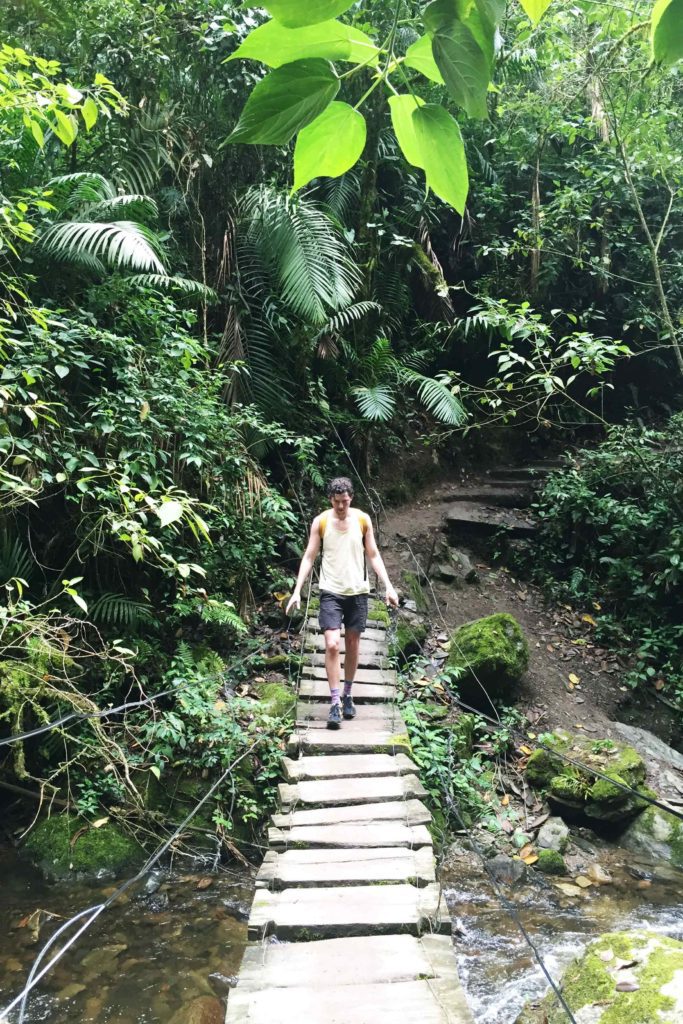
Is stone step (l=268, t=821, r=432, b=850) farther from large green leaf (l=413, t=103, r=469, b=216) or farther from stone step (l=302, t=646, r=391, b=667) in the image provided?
large green leaf (l=413, t=103, r=469, b=216)

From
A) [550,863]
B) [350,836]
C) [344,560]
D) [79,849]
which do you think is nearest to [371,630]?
[344,560]

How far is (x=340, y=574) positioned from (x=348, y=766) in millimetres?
1089

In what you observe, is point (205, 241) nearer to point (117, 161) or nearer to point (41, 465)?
point (117, 161)

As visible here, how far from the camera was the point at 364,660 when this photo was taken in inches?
191

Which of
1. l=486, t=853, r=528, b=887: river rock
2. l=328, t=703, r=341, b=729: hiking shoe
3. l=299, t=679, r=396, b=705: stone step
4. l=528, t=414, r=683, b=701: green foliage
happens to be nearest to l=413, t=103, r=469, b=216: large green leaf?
l=328, t=703, r=341, b=729: hiking shoe

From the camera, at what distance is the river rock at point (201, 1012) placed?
2793 millimetres

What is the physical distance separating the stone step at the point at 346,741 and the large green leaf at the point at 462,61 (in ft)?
11.6

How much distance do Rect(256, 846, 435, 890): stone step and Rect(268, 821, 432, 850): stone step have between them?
36 millimetres

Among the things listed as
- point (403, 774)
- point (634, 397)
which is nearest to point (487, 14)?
point (403, 774)

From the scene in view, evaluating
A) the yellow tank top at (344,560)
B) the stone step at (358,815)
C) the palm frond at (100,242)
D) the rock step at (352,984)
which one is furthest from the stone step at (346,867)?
the palm frond at (100,242)

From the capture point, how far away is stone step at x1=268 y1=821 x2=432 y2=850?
9.41ft

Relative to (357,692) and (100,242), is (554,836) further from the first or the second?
(100,242)

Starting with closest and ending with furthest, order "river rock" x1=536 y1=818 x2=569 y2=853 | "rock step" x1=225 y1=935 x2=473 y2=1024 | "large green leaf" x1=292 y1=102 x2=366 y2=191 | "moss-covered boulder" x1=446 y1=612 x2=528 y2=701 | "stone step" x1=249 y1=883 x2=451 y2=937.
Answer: "large green leaf" x1=292 y1=102 x2=366 y2=191
"rock step" x1=225 y1=935 x2=473 y2=1024
"stone step" x1=249 y1=883 x2=451 y2=937
"river rock" x1=536 y1=818 x2=569 y2=853
"moss-covered boulder" x1=446 y1=612 x2=528 y2=701

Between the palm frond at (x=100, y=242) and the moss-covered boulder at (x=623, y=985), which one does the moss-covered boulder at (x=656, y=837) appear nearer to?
the moss-covered boulder at (x=623, y=985)
